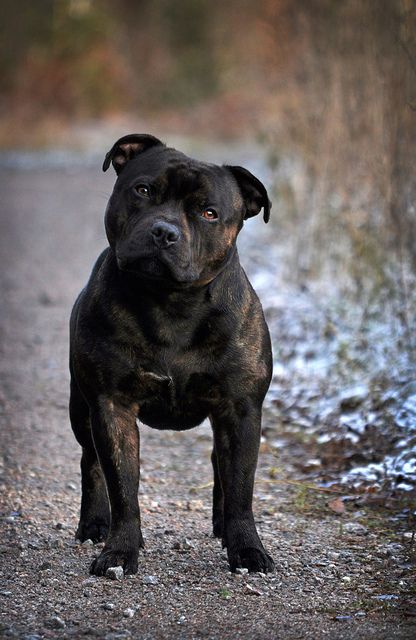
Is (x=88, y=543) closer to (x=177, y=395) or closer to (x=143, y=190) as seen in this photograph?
(x=177, y=395)

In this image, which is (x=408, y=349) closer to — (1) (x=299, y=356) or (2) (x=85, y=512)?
(1) (x=299, y=356)

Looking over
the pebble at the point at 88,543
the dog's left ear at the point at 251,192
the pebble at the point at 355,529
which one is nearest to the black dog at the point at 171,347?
the dog's left ear at the point at 251,192

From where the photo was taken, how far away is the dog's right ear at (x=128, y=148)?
13.3ft

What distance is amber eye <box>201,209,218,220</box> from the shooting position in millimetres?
3867

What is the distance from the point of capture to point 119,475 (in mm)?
3830

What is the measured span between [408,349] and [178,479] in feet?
6.09

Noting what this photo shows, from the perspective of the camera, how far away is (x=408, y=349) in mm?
6344

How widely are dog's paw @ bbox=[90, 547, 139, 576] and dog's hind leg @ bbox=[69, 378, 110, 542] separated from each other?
0.42 meters

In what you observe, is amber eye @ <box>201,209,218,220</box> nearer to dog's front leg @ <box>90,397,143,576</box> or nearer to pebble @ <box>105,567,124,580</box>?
dog's front leg @ <box>90,397,143,576</box>

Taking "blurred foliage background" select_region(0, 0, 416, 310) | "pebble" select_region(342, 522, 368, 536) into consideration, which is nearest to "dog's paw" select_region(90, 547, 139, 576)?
"pebble" select_region(342, 522, 368, 536)

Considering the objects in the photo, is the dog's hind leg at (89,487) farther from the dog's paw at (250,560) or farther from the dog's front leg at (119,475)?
the dog's paw at (250,560)

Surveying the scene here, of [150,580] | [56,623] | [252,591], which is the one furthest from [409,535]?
[56,623]

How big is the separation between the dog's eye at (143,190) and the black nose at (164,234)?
21 cm

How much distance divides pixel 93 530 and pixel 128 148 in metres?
1.62
